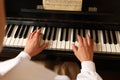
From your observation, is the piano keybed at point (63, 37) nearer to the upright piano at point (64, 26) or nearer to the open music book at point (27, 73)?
the upright piano at point (64, 26)

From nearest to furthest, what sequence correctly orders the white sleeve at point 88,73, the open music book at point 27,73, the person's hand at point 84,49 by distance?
the open music book at point 27,73 → the white sleeve at point 88,73 → the person's hand at point 84,49

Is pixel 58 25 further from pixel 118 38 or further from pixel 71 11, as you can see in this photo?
pixel 118 38

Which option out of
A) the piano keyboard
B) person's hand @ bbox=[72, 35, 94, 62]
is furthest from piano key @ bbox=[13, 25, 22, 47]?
person's hand @ bbox=[72, 35, 94, 62]

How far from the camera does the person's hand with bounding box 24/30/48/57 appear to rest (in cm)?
135

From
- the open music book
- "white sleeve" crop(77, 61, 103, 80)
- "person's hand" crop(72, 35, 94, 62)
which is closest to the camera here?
the open music book

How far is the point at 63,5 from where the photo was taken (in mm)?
1396

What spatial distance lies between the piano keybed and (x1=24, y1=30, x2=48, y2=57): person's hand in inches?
1.2

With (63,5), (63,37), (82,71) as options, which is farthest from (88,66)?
(63,5)

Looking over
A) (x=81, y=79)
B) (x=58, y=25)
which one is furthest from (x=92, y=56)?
(x=58, y=25)

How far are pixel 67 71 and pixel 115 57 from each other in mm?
306

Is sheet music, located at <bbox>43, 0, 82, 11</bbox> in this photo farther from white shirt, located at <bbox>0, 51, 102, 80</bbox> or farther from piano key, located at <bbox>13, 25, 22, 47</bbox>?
white shirt, located at <bbox>0, 51, 102, 80</bbox>

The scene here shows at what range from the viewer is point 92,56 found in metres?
1.31

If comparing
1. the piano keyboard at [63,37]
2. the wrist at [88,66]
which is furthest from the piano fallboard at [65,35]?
the wrist at [88,66]

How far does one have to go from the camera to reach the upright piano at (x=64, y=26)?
1.37m
